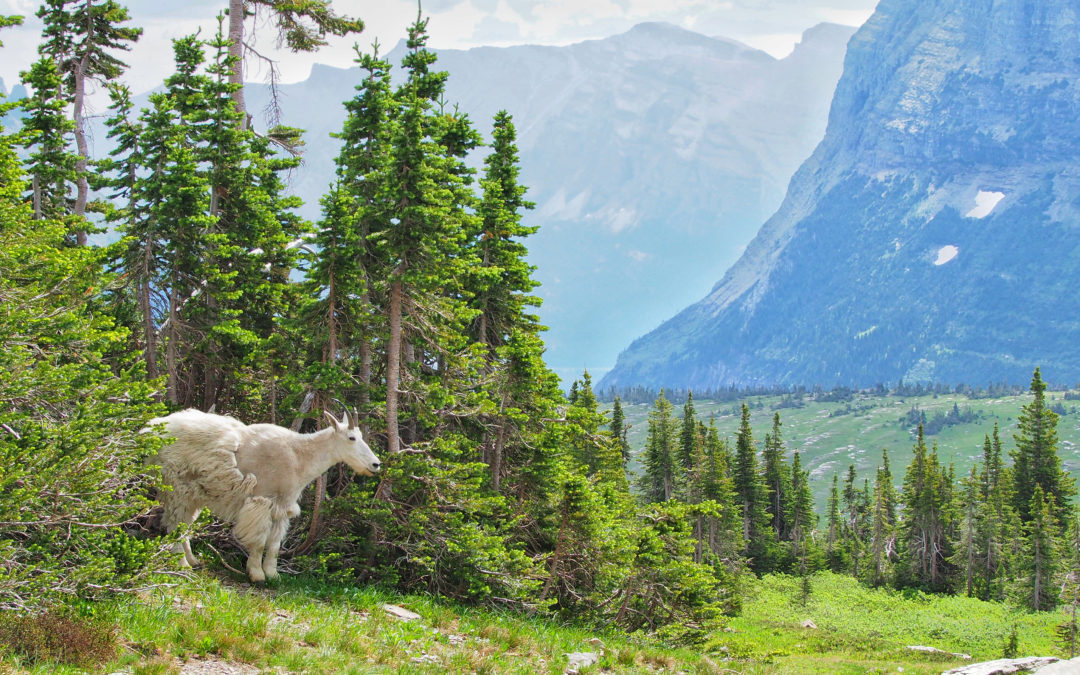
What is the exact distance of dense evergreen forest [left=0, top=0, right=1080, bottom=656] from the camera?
39.6ft

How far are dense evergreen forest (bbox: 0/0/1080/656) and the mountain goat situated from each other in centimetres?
99

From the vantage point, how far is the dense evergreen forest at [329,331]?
39.6 ft

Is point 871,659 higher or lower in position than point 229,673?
lower

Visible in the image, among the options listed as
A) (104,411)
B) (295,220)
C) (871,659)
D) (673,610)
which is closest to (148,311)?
(295,220)

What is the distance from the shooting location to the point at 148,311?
17.3 m

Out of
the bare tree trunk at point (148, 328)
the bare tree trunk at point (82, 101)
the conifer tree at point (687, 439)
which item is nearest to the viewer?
the bare tree trunk at point (148, 328)

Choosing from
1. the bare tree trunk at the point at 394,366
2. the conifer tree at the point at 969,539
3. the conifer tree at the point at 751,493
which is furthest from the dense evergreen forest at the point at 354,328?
the conifer tree at the point at 969,539

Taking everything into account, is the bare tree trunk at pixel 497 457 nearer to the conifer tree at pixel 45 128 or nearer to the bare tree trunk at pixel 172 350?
the bare tree trunk at pixel 172 350

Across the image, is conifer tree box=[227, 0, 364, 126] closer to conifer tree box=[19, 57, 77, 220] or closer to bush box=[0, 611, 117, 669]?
conifer tree box=[19, 57, 77, 220]

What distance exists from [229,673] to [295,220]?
1509 cm

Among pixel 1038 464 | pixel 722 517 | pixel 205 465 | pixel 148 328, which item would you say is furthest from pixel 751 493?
pixel 205 465

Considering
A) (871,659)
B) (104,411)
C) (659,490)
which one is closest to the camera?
(104,411)

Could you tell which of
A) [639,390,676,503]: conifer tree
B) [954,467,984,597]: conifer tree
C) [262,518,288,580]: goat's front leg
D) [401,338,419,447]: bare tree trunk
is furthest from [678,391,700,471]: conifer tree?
[262,518,288,580]: goat's front leg

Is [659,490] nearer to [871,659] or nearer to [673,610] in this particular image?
[871,659]
